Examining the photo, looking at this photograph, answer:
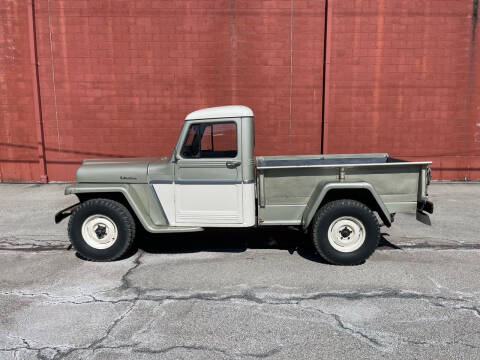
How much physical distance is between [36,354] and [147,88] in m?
8.54

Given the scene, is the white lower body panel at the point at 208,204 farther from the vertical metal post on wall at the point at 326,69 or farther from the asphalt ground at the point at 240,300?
the vertical metal post on wall at the point at 326,69

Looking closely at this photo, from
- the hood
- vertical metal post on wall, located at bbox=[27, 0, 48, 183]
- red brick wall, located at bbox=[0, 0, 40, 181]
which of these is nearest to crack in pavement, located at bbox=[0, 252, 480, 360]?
the hood

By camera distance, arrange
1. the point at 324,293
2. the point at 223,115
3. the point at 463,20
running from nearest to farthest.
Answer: the point at 324,293 < the point at 223,115 < the point at 463,20

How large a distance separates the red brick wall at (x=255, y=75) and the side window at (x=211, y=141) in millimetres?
5856

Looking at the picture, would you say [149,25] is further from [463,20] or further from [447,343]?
[447,343]

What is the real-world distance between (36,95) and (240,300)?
9696 mm

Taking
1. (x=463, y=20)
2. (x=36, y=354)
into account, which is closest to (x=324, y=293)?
(x=36, y=354)

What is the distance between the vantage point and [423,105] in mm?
10375

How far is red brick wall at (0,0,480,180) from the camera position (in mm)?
10008

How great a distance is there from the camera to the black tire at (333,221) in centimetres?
454

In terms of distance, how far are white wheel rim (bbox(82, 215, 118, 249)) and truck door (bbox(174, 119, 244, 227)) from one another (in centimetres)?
96

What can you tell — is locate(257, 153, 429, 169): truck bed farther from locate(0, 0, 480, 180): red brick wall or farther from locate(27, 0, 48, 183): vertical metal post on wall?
locate(27, 0, 48, 183): vertical metal post on wall

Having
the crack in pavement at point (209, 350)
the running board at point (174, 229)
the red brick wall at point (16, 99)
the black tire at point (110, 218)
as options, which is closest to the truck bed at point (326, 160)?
the running board at point (174, 229)

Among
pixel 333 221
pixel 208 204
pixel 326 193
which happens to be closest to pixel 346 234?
pixel 333 221
